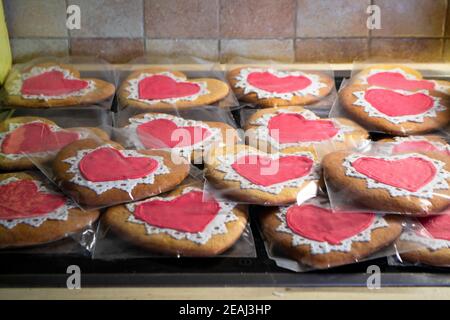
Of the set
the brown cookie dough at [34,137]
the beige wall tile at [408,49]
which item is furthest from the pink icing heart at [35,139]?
the beige wall tile at [408,49]

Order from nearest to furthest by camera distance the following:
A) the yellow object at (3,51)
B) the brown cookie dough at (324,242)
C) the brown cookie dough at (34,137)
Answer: the brown cookie dough at (324,242) → the brown cookie dough at (34,137) → the yellow object at (3,51)

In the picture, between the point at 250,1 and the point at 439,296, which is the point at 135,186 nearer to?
the point at 439,296

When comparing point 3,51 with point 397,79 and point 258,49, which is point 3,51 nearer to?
point 258,49

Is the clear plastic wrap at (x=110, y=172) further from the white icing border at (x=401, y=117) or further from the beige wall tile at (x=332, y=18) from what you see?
the beige wall tile at (x=332, y=18)

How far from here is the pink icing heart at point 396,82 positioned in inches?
52.5

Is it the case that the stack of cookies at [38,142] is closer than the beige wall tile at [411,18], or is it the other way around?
the stack of cookies at [38,142]

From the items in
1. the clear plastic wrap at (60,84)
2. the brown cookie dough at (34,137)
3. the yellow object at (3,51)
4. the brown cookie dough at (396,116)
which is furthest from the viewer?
the yellow object at (3,51)

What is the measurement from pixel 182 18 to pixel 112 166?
1.95ft

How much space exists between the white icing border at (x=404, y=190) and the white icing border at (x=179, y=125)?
10.6 inches

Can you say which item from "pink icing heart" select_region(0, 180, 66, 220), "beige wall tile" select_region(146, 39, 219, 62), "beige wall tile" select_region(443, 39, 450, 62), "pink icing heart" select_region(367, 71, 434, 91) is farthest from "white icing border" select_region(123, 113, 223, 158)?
"beige wall tile" select_region(443, 39, 450, 62)

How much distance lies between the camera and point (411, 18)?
1469 mm

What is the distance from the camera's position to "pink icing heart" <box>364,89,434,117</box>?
1229 millimetres

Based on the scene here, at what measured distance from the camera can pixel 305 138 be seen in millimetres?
1144

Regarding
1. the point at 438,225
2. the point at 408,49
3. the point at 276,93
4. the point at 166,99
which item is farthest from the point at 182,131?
the point at 408,49
